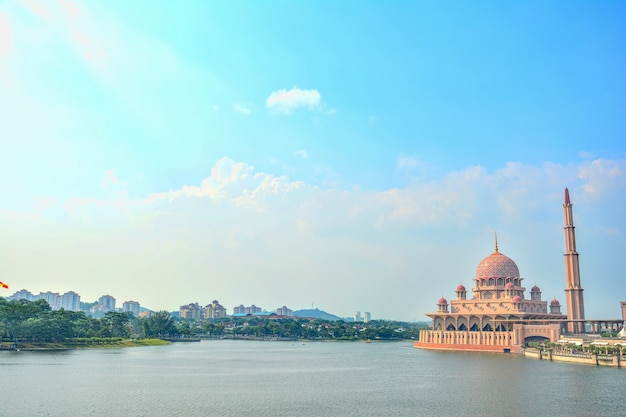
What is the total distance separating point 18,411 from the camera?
34.2 metres

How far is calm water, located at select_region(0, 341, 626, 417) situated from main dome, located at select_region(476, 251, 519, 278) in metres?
38.0

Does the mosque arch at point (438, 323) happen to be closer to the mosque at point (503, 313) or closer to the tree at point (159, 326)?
the mosque at point (503, 313)

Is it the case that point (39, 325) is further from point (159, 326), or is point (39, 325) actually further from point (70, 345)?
point (159, 326)

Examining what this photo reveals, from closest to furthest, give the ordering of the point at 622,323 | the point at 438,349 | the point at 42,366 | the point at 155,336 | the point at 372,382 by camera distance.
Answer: the point at 372,382, the point at 42,366, the point at 622,323, the point at 438,349, the point at 155,336

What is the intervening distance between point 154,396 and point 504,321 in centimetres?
6813

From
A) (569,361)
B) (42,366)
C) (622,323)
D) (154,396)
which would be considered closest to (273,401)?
(154,396)

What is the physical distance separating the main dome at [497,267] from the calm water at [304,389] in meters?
38.0

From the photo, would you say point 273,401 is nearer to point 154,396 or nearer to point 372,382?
point 154,396

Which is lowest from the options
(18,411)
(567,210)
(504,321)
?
(18,411)

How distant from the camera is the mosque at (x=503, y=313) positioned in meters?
91.5

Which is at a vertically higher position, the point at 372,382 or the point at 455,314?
the point at 455,314

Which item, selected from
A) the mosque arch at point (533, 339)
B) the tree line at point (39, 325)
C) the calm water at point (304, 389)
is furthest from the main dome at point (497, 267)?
the tree line at point (39, 325)

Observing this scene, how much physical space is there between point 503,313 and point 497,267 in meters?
9.72

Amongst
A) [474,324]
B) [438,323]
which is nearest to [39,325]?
[438,323]
